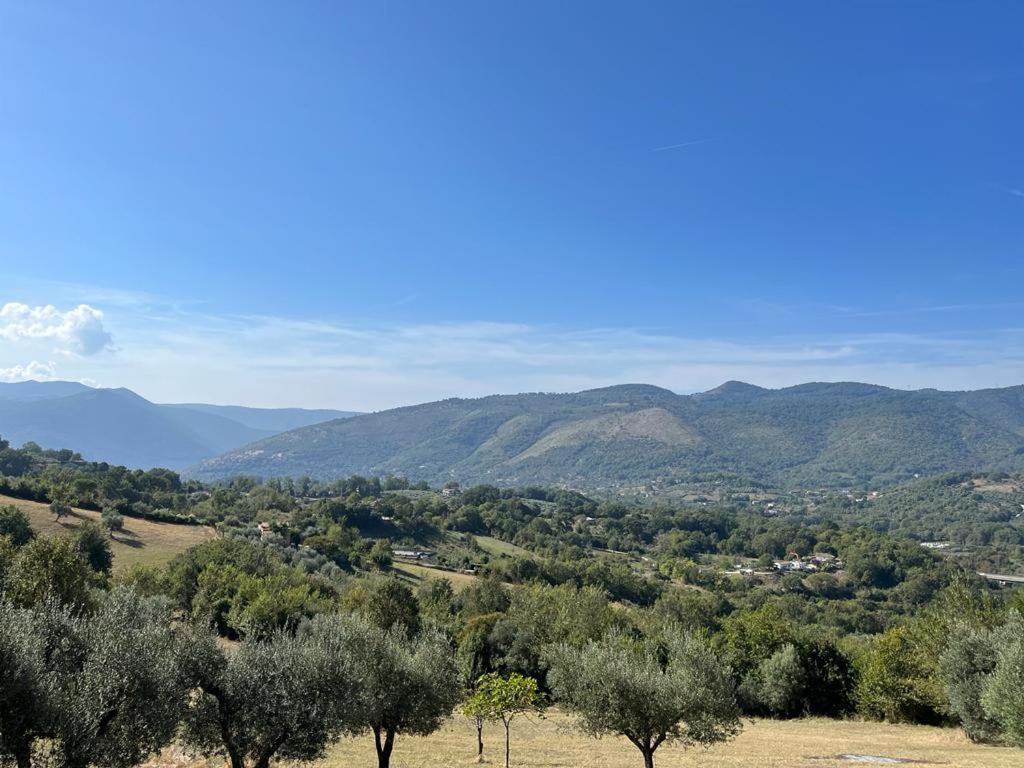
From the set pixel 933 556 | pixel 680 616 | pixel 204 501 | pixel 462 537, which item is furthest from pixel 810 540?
pixel 204 501

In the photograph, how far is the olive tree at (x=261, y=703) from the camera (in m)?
20.2

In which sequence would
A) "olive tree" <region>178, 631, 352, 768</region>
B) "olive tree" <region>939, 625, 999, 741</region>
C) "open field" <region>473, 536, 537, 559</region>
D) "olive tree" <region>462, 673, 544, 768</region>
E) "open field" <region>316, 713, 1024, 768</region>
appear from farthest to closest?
"open field" <region>473, 536, 537, 559</region> < "olive tree" <region>939, 625, 999, 741</region> < "olive tree" <region>462, 673, 544, 768</region> < "open field" <region>316, 713, 1024, 768</region> < "olive tree" <region>178, 631, 352, 768</region>

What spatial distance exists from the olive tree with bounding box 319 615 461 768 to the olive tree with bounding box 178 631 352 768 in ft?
4.64

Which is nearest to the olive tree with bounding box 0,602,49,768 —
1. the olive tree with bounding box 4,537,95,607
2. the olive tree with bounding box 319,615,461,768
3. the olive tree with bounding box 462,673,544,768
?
the olive tree with bounding box 319,615,461,768

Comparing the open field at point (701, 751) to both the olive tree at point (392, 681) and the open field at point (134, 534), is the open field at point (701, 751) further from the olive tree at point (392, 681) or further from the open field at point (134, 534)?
the open field at point (134, 534)

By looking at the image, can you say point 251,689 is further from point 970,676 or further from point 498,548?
point 498,548

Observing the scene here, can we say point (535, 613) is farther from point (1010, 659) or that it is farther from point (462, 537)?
point (462, 537)

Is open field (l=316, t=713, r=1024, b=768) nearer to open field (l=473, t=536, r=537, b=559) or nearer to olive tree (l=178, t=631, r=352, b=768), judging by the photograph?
olive tree (l=178, t=631, r=352, b=768)

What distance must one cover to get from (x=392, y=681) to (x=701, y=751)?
1902 cm

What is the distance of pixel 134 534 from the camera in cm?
8919

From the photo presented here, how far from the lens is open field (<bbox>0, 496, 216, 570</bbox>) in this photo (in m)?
78.8

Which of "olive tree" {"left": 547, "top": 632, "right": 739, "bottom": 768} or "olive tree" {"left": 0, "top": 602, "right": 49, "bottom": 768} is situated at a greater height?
"olive tree" {"left": 0, "top": 602, "right": 49, "bottom": 768}

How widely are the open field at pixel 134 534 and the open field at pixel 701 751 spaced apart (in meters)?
58.1

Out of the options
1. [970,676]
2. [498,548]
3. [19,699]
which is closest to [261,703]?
[19,699]
